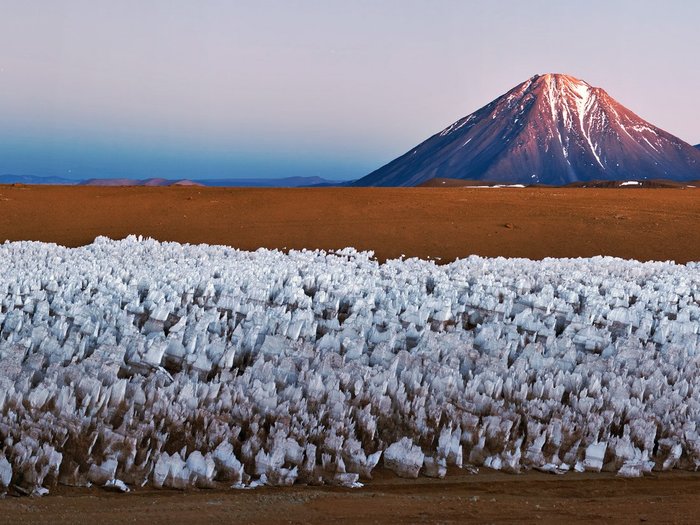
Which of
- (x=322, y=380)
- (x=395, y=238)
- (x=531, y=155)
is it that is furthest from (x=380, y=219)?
(x=531, y=155)

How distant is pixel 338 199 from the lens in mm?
26125

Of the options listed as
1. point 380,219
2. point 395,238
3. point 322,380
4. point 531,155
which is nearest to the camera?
point 322,380

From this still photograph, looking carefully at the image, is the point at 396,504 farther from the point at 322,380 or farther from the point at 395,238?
the point at 395,238

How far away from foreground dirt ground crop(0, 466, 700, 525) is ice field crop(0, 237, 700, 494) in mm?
135

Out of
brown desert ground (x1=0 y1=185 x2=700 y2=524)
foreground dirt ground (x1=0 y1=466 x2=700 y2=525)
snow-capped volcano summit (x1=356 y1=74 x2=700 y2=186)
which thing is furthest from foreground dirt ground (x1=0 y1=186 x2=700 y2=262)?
snow-capped volcano summit (x1=356 y1=74 x2=700 y2=186)

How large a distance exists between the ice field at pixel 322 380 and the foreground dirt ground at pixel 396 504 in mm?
135

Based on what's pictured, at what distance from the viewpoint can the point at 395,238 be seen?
1916cm

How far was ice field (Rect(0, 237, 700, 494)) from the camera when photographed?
15.5 feet

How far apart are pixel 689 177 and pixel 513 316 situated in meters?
197

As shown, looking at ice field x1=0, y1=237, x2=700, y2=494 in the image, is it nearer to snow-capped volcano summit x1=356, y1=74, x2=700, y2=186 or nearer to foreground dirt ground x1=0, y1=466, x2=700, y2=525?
foreground dirt ground x1=0, y1=466, x2=700, y2=525

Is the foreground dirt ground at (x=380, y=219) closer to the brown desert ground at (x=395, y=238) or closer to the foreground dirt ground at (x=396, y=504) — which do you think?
the brown desert ground at (x=395, y=238)

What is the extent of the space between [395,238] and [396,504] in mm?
14985

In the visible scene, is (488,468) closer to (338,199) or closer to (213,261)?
(213,261)

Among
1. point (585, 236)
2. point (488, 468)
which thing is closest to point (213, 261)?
point (488, 468)
